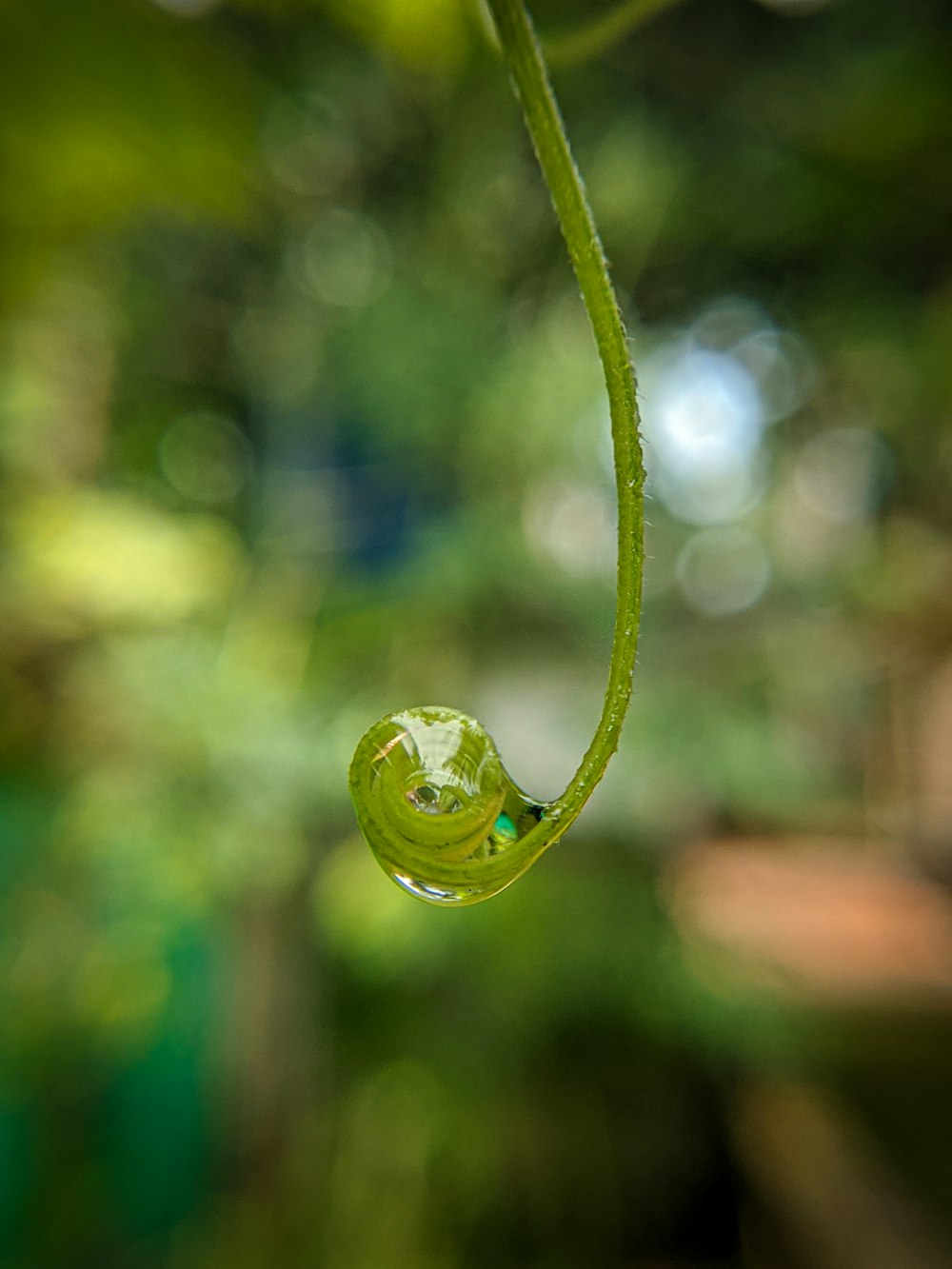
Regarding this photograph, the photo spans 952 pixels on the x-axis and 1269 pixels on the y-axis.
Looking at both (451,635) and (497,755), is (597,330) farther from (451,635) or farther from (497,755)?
(451,635)

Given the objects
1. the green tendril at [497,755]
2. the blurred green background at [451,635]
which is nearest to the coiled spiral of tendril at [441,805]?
the green tendril at [497,755]

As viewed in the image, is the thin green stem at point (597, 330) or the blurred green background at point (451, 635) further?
the blurred green background at point (451, 635)

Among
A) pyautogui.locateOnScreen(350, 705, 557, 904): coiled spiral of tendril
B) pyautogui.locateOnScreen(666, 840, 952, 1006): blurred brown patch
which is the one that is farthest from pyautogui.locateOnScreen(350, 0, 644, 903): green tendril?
pyautogui.locateOnScreen(666, 840, 952, 1006): blurred brown patch

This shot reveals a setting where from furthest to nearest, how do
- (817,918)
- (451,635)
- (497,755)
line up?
(817,918) → (451,635) → (497,755)

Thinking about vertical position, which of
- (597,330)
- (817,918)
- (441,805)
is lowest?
→ (441,805)

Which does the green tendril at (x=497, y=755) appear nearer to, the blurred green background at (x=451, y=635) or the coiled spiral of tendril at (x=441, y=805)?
the coiled spiral of tendril at (x=441, y=805)

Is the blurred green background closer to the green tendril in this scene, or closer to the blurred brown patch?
the blurred brown patch

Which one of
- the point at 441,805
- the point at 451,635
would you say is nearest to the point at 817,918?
the point at 451,635

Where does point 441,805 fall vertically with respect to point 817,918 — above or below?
below
